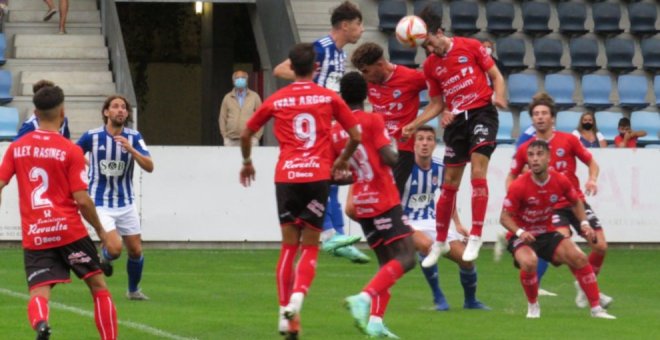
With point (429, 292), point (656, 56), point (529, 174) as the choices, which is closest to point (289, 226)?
point (529, 174)

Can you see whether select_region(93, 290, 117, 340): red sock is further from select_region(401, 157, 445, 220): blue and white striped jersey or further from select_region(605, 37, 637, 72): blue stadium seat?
select_region(605, 37, 637, 72): blue stadium seat

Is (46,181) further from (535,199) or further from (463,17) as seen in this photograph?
(463,17)

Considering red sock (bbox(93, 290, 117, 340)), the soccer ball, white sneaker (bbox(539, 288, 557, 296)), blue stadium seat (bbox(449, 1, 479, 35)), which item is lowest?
white sneaker (bbox(539, 288, 557, 296))

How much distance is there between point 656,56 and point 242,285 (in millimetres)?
14451

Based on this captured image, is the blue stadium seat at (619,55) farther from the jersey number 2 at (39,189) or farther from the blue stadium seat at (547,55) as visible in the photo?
the jersey number 2 at (39,189)

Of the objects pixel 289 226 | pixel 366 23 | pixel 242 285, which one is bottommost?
pixel 242 285

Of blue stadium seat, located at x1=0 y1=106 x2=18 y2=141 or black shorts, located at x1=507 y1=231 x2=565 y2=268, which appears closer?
black shorts, located at x1=507 y1=231 x2=565 y2=268

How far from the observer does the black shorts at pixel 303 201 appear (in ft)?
35.5

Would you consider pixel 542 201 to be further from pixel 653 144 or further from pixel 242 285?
pixel 653 144

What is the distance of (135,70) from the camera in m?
34.0

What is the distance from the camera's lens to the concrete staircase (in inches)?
976

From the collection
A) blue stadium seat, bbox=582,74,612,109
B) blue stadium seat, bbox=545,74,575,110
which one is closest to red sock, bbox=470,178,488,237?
blue stadium seat, bbox=545,74,575,110

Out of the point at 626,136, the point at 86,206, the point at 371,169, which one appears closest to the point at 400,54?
the point at 626,136

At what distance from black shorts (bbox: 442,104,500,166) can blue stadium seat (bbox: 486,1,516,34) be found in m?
14.5
